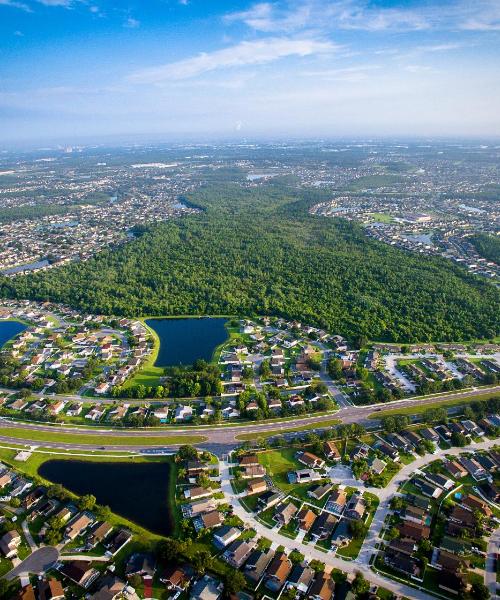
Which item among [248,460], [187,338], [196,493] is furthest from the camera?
[187,338]

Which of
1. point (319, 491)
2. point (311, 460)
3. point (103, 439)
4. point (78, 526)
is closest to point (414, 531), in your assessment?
point (319, 491)

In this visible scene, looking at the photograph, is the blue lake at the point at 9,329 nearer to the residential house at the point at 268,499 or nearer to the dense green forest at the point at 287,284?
the dense green forest at the point at 287,284

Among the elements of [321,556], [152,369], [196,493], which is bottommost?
[321,556]

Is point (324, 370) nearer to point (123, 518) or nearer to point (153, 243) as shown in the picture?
point (123, 518)

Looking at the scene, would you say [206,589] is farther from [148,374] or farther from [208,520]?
[148,374]

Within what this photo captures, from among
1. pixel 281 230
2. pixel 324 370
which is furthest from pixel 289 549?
pixel 281 230

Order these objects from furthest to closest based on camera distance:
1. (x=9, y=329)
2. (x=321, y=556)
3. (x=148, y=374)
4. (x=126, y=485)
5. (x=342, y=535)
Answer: (x=9, y=329), (x=148, y=374), (x=126, y=485), (x=342, y=535), (x=321, y=556)

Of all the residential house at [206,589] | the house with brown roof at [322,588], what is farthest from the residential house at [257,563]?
the house with brown roof at [322,588]
